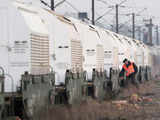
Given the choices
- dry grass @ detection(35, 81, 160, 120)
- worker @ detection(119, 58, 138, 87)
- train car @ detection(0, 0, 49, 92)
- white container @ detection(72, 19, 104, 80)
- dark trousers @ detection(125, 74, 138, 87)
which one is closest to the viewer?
train car @ detection(0, 0, 49, 92)

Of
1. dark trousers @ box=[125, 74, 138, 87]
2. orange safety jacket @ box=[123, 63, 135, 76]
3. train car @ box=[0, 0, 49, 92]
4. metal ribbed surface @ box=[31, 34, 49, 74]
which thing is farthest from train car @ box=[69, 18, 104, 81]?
train car @ box=[0, 0, 49, 92]

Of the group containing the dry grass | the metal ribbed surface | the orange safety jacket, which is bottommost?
the dry grass

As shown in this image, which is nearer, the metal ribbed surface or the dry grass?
the metal ribbed surface

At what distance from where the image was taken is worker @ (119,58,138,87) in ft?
76.7

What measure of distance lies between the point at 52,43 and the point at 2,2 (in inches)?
124

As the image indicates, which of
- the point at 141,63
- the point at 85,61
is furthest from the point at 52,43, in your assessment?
the point at 141,63

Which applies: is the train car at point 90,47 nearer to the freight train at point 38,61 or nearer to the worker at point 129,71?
the freight train at point 38,61

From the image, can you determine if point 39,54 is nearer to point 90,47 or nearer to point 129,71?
point 90,47

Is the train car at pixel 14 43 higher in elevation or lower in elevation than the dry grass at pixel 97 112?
higher

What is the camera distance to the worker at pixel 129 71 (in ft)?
76.7

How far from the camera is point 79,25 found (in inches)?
692

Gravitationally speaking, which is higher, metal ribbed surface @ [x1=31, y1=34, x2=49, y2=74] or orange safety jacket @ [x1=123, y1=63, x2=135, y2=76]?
metal ribbed surface @ [x1=31, y1=34, x2=49, y2=74]

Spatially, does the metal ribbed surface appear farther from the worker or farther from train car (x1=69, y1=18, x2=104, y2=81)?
the worker

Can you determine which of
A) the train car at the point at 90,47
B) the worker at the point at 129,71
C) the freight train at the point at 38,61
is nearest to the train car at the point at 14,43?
the freight train at the point at 38,61
